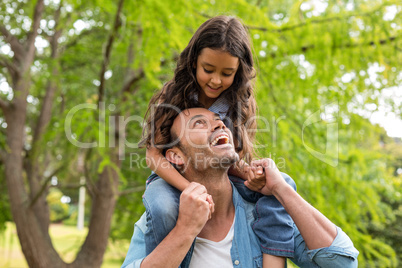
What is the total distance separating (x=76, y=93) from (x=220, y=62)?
5.97 meters

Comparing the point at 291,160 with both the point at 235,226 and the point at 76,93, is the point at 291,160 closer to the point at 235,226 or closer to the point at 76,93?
the point at 235,226

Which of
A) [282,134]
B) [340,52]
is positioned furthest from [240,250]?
[340,52]

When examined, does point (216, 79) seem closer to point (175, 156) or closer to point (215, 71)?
point (215, 71)

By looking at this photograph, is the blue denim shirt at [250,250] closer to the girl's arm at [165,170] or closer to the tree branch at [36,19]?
the girl's arm at [165,170]

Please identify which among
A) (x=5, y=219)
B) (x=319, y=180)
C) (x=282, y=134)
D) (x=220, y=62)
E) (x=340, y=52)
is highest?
(x=340, y=52)

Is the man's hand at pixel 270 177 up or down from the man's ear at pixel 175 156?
down

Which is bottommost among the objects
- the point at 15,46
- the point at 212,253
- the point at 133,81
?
the point at 212,253

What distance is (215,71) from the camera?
197 centimetres

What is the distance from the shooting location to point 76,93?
24.2ft

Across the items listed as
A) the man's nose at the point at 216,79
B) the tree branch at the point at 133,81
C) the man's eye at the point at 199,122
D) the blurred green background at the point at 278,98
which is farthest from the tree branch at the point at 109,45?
the man's eye at the point at 199,122

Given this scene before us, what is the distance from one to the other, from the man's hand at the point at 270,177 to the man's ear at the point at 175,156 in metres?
0.38

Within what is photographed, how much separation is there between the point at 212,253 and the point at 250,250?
15 centimetres

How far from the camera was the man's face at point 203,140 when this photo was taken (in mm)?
1578
